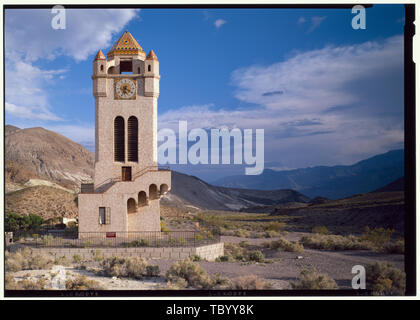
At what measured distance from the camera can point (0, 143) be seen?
12.4 m

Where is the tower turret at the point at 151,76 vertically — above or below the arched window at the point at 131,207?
above

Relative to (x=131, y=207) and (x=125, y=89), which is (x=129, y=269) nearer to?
(x=131, y=207)

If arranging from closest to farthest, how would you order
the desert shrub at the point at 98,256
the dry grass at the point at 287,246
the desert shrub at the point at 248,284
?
the desert shrub at the point at 248,284 → the desert shrub at the point at 98,256 → the dry grass at the point at 287,246

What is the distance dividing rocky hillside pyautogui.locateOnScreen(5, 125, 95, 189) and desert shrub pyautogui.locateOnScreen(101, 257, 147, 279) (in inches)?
2411

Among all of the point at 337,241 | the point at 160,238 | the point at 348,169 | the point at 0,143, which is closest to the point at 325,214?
the point at 337,241

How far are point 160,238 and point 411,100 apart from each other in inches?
527

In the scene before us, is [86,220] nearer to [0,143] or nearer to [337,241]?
[0,143]

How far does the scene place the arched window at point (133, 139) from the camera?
72.0 ft

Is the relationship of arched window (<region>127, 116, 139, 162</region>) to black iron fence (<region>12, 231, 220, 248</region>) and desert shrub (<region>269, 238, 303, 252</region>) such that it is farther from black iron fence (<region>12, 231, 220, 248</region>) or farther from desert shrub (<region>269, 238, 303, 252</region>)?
desert shrub (<region>269, 238, 303, 252</region>)

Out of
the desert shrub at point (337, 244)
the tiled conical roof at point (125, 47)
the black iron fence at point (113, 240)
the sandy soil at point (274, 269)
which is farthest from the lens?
the desert shrub at point (337, 244)

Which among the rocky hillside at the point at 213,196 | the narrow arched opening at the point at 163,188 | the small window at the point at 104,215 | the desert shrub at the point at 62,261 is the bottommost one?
the rocky hillside at the point at 213,196

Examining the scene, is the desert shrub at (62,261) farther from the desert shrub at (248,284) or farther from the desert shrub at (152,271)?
the desert shrub at (248,284)

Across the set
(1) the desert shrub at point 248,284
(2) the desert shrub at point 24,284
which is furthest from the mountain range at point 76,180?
(1) the desert shrub at point 248,284

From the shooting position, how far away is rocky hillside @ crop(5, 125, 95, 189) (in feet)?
276
